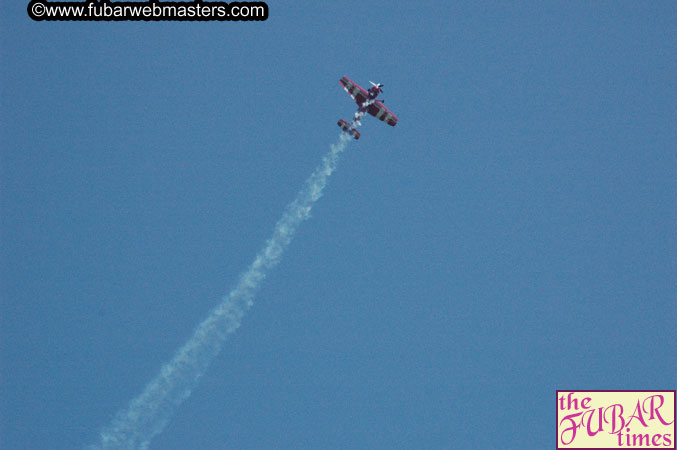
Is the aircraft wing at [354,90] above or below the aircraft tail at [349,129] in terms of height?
above

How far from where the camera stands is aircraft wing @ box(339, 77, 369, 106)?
107 meters

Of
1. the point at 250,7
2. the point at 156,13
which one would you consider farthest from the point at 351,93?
the point at 156,13

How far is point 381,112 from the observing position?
4242 inches

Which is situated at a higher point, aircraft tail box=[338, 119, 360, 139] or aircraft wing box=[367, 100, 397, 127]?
aircraft wing box=[367, 100, 397, 127]

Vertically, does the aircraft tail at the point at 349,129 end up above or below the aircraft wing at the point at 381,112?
below

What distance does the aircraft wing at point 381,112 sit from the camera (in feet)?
352

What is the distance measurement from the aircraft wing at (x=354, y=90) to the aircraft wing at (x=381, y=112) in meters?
1.27

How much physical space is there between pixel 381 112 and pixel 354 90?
3.84 meters

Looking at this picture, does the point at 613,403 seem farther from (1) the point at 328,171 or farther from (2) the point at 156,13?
(2) the point at 156,13

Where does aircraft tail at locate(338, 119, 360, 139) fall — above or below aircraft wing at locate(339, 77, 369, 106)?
below

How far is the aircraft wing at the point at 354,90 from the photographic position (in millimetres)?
106938

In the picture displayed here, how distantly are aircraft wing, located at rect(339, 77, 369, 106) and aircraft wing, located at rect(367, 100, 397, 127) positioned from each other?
1268 mm

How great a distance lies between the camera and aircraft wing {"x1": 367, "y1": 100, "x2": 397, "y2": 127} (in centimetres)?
10719

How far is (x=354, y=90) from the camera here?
107 m
